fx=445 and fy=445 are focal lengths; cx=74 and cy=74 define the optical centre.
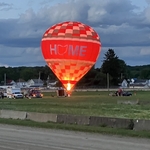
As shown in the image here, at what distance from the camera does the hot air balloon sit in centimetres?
6531

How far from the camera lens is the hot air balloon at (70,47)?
65.3 m

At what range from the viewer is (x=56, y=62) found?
6669 centimetres

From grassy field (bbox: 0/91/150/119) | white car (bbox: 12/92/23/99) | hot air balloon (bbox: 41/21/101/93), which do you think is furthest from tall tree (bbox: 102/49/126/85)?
grassy field (bbox: 0/91/150/119)

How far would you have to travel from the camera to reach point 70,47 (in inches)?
2576

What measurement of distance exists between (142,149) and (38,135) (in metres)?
6.23

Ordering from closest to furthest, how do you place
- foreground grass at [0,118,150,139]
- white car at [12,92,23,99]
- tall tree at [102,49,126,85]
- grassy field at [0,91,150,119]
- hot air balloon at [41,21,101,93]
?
1. foreground grass at [0,118,150,139]
2. grassy field at [0,91,150,119]
3. hot air balloon at [41,21,101,93]
4. white car at [12,92,23,99]
5. tall tree at [102,49,126,85]

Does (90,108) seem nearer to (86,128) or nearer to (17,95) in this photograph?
(86,128)

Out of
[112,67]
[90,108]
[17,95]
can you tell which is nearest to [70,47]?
[17,95]

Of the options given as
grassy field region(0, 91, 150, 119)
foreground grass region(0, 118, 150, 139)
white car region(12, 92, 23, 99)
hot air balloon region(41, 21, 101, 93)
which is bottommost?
foreground grass region(0, 118, 150, 139)

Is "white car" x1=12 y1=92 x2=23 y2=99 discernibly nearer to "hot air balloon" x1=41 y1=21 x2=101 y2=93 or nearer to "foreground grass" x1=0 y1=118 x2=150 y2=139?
"hot air balloon" x1=41 y1=21 x2=101 y2=93

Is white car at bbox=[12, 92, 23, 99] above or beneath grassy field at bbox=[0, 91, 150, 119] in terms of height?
above

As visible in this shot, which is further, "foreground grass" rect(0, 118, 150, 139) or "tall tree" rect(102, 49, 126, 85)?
"tall tree" rect(102, 49, 126, 85)

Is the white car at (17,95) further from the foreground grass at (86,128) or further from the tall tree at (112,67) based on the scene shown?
the tall tree at (112,67)

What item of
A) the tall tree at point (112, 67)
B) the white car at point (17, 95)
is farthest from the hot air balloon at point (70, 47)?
the tall tree at point (112, 67)
